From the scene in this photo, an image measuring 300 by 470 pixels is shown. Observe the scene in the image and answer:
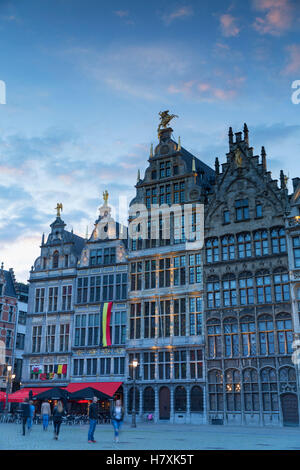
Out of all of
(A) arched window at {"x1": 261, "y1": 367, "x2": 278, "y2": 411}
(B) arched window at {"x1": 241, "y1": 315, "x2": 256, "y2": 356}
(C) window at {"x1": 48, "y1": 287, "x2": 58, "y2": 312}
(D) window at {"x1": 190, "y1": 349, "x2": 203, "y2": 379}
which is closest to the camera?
(A) arched window at {"x1": 261, "y1": 367, "x2": 278, "y2": 411}

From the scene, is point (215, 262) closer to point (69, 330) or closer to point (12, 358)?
point (69, 330)

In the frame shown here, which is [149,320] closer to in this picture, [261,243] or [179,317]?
[179,317]

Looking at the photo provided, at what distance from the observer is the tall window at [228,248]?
148 feet

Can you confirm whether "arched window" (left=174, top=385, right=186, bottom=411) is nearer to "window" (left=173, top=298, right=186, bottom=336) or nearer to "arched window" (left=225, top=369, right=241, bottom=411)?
"arched window" (left=225, top=369, right=241, bottom=411)

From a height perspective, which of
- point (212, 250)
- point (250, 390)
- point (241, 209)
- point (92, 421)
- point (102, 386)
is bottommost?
point (92, 421)

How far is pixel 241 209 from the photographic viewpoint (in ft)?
150

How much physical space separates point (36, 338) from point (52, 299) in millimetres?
4264

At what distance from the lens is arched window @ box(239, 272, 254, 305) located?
4300 cm

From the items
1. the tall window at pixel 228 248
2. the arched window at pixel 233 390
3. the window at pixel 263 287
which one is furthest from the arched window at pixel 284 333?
the tall window at pixel 228 248

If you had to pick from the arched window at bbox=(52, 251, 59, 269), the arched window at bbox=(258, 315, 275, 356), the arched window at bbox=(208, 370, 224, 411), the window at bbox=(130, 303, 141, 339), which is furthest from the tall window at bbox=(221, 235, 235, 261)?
the arched window at bbox=(52, 251, 59, 269)

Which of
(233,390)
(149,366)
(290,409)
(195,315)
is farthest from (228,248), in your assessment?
(290,409)

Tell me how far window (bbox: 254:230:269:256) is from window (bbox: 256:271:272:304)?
5.71 ft

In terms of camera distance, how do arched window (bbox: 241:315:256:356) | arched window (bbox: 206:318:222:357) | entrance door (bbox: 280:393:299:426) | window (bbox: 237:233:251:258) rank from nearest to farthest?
1. entrance door (bbox: 280:393:299:426)
2. arched window (bbox: 241:315:256:356)
3. arched window (bbox: 206:318:222:357)
4. window (bbox: 237:233:251:258)
